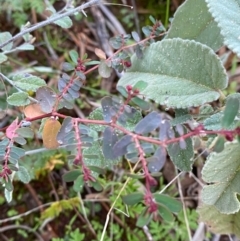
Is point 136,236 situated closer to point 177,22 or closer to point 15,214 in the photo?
point 15,214

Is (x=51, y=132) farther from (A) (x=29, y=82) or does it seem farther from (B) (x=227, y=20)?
(B) (x=227, y=20)

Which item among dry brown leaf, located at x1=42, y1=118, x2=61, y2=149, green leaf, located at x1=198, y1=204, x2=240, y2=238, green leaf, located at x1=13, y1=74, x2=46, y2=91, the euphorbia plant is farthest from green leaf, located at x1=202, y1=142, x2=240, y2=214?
green leaf, located at x1=13, y1=74, x2=46, y2=91

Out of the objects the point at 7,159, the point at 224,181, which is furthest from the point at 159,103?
the point at 7,159

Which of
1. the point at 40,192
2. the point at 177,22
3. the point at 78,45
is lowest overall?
the point at 40,192

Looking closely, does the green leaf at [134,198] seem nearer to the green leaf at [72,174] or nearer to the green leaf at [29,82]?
the green leaf at [72,174]

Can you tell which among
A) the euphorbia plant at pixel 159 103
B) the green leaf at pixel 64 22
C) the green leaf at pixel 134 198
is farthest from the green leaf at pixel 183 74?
the green leaf at pixel 134 198

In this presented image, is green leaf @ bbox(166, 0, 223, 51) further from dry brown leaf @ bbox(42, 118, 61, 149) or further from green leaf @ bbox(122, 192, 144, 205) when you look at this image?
green leaf @ bbox(122, 192, 144, 205)

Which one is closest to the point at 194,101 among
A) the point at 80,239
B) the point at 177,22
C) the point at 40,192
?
the point at 177,22

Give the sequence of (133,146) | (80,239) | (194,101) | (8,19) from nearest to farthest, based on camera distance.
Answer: (133,146) < (194,101) < (80,239) < (8,19)

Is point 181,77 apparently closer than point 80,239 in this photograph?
Yes
